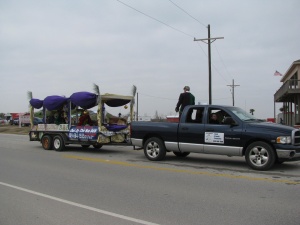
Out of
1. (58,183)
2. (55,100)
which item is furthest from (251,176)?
(55,100)

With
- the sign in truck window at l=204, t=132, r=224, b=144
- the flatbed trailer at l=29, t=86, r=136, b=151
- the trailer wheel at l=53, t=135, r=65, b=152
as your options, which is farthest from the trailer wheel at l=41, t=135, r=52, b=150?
the sign in truck window at l=204, t=132, r=224, b=144

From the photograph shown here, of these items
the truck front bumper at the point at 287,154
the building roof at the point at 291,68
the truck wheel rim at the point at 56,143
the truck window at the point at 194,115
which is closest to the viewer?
the truck front bumper at the point at 287,154

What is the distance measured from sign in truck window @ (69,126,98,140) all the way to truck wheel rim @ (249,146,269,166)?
6.77 meters

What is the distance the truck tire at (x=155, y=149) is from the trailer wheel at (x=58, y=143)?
5.11 meters

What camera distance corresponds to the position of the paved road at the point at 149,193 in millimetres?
5445

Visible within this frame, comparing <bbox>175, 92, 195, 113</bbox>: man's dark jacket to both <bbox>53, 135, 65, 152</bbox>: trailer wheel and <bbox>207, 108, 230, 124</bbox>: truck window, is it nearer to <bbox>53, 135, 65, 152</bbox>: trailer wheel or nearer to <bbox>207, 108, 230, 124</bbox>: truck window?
<bbox>207, 108, 230, 124</bbox>: truck window

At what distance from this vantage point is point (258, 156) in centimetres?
945

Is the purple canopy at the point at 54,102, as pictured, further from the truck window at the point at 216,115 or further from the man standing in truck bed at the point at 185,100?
the truck window at the point at 216,115

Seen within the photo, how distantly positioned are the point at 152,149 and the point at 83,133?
4025 mm

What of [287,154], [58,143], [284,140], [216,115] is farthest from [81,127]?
[287,154]

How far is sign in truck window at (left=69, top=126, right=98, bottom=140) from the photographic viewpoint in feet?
46.2

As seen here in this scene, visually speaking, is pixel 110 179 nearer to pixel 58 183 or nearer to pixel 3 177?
pixel 58 183

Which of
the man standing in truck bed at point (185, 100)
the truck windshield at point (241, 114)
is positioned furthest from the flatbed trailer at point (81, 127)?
the truck windshield at point (241, 114)

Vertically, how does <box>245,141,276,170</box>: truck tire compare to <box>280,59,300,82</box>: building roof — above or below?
below
